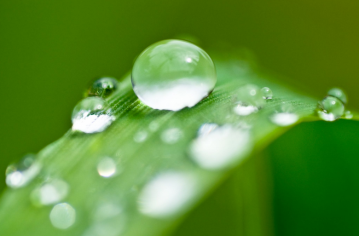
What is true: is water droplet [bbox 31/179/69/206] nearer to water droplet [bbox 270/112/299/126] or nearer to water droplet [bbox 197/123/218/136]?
water droplet [bbox 197/123/218/136]

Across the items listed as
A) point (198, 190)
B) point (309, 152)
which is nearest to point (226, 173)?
point (198, 190)

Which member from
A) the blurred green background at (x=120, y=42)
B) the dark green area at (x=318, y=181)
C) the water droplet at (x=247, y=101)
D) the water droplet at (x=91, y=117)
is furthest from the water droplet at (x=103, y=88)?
the blurred green background at (x=120, y=42)

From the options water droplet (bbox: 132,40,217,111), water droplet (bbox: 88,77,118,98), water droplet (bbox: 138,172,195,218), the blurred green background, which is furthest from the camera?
the blurred green background

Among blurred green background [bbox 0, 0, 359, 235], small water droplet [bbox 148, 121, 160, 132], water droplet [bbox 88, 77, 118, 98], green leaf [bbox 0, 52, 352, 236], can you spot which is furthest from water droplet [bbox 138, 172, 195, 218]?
blurred green background [bbox 0, 0, 359, 235]

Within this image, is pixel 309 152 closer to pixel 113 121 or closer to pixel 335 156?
pixel 335 156

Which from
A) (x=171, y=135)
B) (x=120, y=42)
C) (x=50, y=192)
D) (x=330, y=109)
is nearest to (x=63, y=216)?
(x=50, y=192)

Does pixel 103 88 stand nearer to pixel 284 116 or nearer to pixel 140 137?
pixel 140 137

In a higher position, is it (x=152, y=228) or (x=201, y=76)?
(x=201, y=76)
